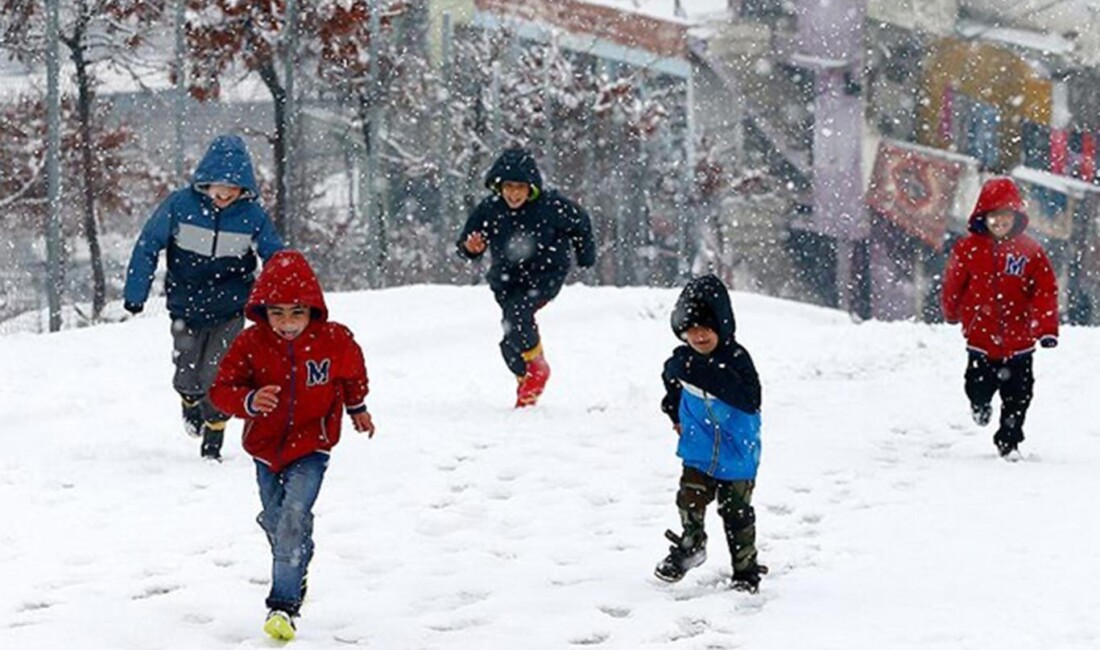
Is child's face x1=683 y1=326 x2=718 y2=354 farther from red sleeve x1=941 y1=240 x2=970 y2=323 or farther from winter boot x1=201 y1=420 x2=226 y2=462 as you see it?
winter boot x1=201 y1=420 x2=226 y2=462

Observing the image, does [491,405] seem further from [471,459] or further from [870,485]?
[870,485]

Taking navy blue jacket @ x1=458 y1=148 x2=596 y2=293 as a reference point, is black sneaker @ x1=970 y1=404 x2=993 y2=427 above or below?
below

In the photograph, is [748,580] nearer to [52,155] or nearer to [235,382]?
[235,382]

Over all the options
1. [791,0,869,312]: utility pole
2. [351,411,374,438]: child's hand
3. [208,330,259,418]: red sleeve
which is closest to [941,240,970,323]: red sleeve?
[351,411,374,438]: child's hand

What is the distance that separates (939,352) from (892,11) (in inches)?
1402

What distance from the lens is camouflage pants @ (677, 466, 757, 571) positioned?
19.5 feet

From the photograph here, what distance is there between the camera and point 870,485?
8211mm

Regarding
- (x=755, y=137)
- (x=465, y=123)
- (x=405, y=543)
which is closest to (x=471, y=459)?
(x=405, y=543)

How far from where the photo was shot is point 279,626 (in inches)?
208

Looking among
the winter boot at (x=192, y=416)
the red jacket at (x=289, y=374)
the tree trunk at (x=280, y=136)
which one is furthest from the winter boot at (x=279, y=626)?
the tree trunk at (x=280, y=136)

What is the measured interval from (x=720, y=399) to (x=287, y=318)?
5.54ft

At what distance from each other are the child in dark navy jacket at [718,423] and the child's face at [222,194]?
3225 mm

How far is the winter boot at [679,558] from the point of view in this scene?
6055mm

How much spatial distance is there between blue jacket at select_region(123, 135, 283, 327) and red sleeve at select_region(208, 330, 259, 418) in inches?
113
